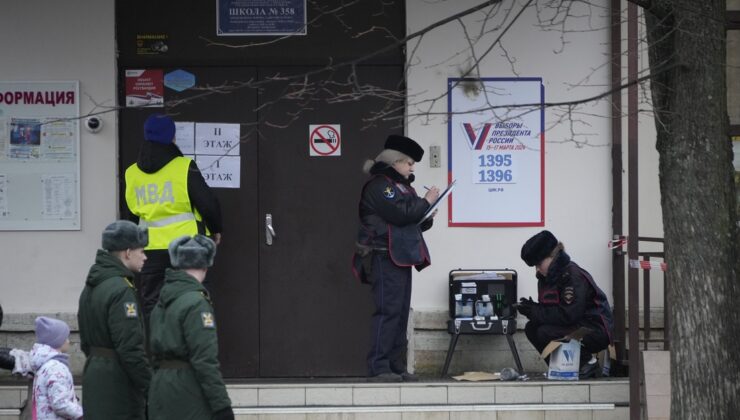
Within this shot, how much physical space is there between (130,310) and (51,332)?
538mm

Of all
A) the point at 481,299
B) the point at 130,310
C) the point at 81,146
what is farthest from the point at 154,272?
the point at 481,299

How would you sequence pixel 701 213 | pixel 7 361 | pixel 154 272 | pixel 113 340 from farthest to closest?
pixel 154 272 < pixel 7 361 < pixel 113 340 < pixel 701 213

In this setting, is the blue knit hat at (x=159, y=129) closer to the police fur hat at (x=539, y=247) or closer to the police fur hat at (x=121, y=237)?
the police fur hat at (x=121, y=237)

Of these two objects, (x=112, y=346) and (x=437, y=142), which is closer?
(x=112, y=346)

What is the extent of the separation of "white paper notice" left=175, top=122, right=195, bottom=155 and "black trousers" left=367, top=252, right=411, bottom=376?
1.86 m

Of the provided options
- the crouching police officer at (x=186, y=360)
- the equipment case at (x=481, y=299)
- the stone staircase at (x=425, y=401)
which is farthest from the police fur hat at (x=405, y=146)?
the crouching police officer at (x=186, y=360)

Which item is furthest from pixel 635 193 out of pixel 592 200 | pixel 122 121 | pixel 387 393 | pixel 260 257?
pixel 122 121

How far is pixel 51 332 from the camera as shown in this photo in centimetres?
793

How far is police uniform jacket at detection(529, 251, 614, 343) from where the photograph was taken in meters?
10.2

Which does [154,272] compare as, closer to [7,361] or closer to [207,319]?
[7,361]

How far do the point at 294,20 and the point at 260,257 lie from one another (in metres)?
1.97

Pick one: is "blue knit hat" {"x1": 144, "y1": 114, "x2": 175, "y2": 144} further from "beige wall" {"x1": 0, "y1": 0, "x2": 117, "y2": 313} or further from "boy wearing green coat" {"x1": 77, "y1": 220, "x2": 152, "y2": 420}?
"boy wearing green coat" {"x1": 77, "y1": 220, "x2": 152, "y2": 420}

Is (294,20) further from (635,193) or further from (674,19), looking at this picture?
(674,19)

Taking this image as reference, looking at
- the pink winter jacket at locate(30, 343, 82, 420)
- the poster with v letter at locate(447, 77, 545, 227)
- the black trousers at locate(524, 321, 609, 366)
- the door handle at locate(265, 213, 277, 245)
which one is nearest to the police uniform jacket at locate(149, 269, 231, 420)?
the pink winter jacket at locate(30, 343, 82, 420)
